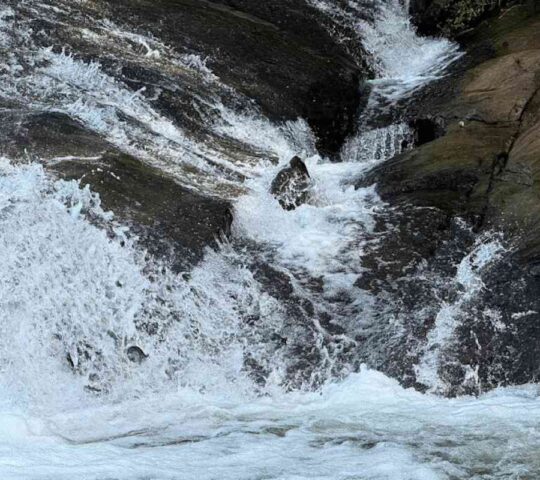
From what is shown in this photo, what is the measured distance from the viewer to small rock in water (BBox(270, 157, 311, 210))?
9.28m

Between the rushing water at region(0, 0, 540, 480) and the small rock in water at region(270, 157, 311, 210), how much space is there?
13 centimetres

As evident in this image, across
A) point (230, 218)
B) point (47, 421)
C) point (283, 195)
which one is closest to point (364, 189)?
point (283, 195)

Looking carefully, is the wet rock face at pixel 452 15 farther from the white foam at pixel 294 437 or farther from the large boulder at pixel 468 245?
the white foam at pixel 294 437

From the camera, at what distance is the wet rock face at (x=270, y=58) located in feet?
36.9

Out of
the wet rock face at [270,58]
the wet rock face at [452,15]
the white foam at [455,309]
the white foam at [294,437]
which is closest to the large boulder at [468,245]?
the white foam at [455,309]

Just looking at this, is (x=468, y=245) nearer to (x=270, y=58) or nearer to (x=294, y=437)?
(x=294, y=437)

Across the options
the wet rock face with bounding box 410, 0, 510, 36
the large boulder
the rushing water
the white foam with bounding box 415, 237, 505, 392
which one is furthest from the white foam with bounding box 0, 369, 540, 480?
the wet rock face with bounding box 410, 0, 510, 36

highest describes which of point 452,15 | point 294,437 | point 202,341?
point 452,15

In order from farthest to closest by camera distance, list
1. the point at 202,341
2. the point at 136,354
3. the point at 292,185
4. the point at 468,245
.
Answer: the point at 292,185
the point at 468,245
the point at 202,341
the point at 136,354

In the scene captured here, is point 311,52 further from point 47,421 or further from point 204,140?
point 47,421

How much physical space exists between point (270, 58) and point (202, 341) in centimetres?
505

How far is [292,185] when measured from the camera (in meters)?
9.42

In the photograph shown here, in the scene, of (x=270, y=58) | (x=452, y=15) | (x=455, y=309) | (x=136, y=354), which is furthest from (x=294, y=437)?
(x=452, y=15)

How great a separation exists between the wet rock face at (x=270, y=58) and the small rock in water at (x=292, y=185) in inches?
60.2
